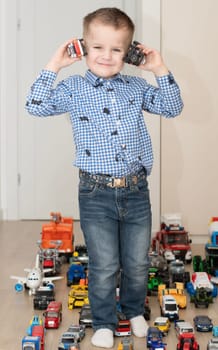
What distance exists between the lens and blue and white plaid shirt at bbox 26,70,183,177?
1921 mm

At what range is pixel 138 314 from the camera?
6.88 ft

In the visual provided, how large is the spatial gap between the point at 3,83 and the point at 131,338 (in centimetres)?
214

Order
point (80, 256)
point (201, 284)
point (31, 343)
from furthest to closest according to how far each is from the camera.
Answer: point (80, 256)
point (201, 284)
point (31, 343)

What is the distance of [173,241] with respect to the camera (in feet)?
9.65

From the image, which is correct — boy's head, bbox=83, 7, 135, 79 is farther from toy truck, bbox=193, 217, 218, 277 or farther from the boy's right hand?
toy truck, bbox=193, 217, 218, 277

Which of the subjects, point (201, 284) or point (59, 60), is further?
point (201, 284)

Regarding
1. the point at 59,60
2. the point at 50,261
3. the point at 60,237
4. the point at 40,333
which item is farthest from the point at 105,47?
the point at 60,237

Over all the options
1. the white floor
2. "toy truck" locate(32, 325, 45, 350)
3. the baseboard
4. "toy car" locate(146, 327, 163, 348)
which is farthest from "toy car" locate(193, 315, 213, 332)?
the baseboard

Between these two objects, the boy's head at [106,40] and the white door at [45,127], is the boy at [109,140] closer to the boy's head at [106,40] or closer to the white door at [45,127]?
the boy's head at [106,40]

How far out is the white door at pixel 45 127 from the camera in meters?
3.64

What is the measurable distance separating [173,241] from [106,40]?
1.30 metres

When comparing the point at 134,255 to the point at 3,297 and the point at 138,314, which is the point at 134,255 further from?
the point at 3,297

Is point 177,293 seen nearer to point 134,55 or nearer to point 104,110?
point 104,110

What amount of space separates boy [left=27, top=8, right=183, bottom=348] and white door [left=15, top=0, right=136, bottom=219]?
68.4 inches
